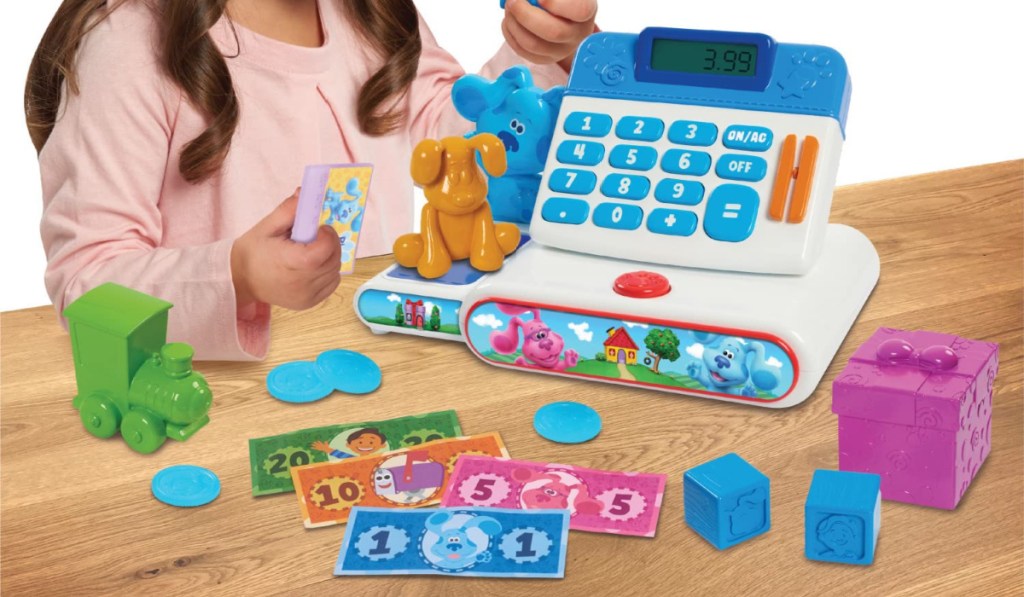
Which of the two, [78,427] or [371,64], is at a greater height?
[371,64]

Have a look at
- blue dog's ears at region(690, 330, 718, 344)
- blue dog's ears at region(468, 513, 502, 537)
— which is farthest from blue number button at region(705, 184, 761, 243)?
blue dog's ears at region(468, 513, 502, 537)

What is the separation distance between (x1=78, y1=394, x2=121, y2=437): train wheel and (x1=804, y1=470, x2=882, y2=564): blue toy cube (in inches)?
20.7

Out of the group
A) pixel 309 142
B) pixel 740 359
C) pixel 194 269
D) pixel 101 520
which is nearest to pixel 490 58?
pixel 309 142

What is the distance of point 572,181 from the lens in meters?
1.08

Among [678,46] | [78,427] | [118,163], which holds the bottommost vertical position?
[78,427]

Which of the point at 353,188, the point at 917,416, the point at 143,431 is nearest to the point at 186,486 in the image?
the point at 143,431

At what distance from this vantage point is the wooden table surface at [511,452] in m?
0.75

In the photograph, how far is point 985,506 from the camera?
81 centimetres

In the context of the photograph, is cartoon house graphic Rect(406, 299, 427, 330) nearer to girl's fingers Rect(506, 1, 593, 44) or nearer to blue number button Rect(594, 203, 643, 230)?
blue number button Rect(594, 203, 643, 230)

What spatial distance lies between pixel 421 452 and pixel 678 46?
46 centimetres

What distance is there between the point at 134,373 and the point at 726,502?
0.46m

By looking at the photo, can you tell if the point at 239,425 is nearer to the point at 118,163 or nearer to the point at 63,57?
the point at 118,163

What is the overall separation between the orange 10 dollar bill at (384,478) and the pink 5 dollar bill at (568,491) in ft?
0.05

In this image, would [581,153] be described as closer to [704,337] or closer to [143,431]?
[704,337]
